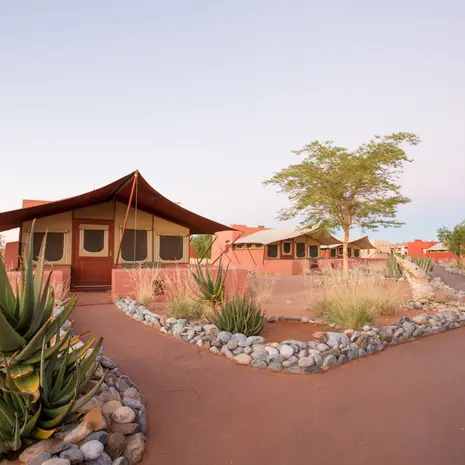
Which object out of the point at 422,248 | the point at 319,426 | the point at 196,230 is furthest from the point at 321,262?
the point at 422,248

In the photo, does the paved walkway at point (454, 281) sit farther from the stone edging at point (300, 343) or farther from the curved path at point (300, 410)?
the curved path at point (300, 410)

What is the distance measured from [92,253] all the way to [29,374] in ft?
30.9

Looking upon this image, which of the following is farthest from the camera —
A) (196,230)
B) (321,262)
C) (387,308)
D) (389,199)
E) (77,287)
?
(321,262)

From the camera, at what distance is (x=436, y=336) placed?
5531 mm

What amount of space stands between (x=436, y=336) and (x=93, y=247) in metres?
9.40

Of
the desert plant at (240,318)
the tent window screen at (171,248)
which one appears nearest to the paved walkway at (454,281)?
the tent window screen at (171,248)

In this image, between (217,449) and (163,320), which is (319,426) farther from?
(163,320)

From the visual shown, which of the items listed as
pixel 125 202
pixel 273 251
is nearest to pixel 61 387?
pixel 125 202

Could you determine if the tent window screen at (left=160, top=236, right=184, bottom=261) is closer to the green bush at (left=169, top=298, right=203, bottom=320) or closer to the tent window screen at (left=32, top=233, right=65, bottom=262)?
the tent window screen at (left=32, top=233, right=65, bottom=262)

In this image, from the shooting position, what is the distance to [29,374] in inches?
85.5

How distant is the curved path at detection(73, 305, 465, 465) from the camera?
2.31 m

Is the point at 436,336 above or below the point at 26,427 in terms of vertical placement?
below

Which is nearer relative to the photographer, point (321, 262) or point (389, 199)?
point (389, 199)

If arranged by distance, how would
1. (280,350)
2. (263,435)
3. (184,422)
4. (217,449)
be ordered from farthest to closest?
(280,350), (184,422), (263,435), (217,449)
